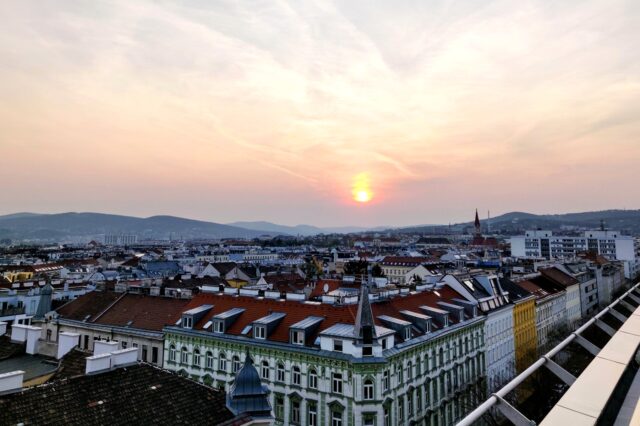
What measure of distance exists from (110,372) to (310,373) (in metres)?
16.3

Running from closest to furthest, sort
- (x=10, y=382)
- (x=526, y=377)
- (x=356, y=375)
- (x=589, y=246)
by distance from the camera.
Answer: (x=526, y=377) < (x=10, y=382) < (x=356, y=375) < (x=589, y=246)

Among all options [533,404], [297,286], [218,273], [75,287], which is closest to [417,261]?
[218,273]

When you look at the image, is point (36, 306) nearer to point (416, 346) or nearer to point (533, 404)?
point (416, 346)

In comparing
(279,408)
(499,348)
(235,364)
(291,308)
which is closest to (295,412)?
(279,408)

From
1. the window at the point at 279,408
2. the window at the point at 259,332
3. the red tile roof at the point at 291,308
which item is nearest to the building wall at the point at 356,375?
the window at the point at 279,408

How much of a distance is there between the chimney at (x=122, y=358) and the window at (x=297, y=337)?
48.7ft

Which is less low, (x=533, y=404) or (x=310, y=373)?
(x=533, y=404)

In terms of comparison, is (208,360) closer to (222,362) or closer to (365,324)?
(222,362)

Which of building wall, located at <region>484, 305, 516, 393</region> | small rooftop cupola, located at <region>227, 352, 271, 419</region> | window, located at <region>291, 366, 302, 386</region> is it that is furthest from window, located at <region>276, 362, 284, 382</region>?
building wall, located at <region>484, 305, 516, 393</region>

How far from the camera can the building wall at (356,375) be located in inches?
1182

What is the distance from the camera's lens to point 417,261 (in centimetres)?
14188

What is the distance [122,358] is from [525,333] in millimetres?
55847

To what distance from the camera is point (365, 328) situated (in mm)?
30234

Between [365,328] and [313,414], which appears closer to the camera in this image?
[365,328]
